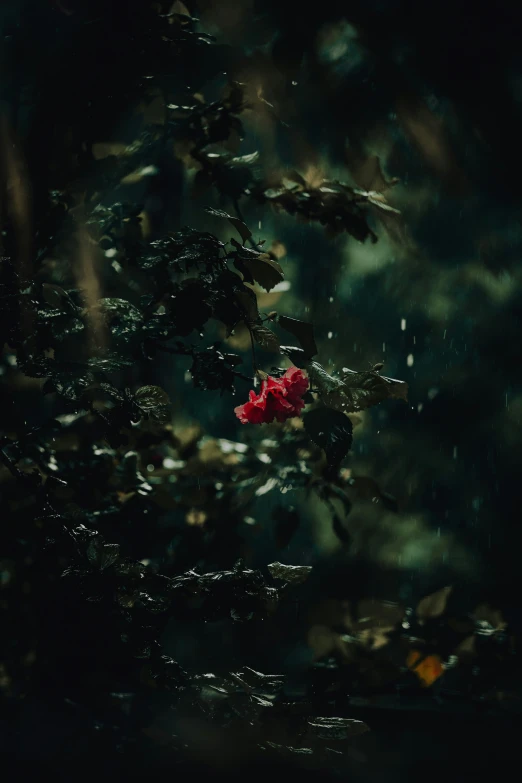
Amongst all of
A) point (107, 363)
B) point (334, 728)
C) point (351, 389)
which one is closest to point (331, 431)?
point (351, 389)

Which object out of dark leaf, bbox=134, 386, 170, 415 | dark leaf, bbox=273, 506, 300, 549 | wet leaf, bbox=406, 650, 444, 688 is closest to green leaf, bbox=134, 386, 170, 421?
dark leaf, bbox=134, 386, 170, 415

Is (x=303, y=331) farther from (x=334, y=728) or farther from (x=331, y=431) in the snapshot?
(x=334, y=728)

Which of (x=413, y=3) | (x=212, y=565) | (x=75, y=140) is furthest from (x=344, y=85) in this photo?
(x=212, y=565)

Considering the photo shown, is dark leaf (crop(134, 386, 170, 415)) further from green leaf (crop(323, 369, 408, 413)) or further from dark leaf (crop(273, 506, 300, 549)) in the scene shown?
dark leaf (crop(273, 506, 300, 549))

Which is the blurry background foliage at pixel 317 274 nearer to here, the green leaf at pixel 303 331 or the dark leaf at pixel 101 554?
the dark leaf at pixel 101 554

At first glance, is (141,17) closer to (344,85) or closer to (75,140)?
(75,140)

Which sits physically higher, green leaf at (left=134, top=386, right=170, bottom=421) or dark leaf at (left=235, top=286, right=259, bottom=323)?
dark leaf at (left=235, top=286, right=259, bottom=323)
